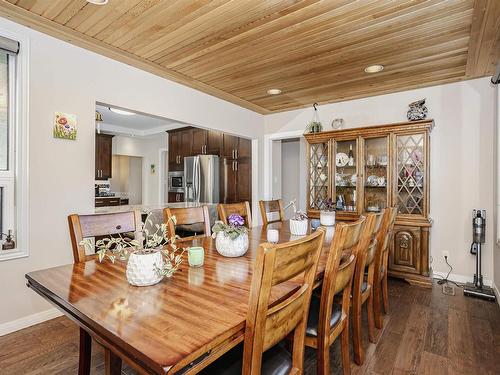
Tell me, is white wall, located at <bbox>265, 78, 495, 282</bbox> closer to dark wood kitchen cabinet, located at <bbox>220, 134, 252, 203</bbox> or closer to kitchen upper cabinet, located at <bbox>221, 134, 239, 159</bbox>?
dark wood kitchen cabinet, located at <bbox>220, 134, 252, 203</bbox>

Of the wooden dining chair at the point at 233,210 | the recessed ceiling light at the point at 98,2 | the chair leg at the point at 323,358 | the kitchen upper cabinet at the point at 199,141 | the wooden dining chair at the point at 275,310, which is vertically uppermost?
the recessed ceiling light at the point at 98,2

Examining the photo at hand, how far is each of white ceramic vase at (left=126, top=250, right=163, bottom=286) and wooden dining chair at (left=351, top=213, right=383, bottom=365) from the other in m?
1.16

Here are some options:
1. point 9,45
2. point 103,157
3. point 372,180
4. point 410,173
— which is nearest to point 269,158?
point 372,180

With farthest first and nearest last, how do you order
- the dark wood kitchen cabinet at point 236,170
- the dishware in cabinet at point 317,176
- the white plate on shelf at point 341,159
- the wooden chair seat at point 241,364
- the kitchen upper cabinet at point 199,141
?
the kitchen upper cabinet at point 199,141, the dark wood kitchen cabinet at point 236,170, the dishware in cabinet at point 317,176, the white plate on shelf at point 341,159, the wooden chair seat at point 241,364

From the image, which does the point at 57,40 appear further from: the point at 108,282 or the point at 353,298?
the point at 353,298

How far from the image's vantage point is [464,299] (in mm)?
2914

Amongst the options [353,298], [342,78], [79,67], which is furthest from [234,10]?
[353,298]

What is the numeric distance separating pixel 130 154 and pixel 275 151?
428 centimetres

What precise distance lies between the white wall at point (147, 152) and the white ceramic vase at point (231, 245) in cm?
613

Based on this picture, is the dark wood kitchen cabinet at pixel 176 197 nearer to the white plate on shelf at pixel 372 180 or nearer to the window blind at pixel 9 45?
the white plate on shelf at pixel 372 180

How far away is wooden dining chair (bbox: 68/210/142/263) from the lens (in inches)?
59.7

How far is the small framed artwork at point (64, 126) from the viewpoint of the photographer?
2.49 m

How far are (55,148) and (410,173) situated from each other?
3852 mm

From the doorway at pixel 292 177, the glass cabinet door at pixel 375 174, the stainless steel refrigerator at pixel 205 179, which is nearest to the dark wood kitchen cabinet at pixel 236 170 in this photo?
the stainless steel refrigerator at pixel 205 179
